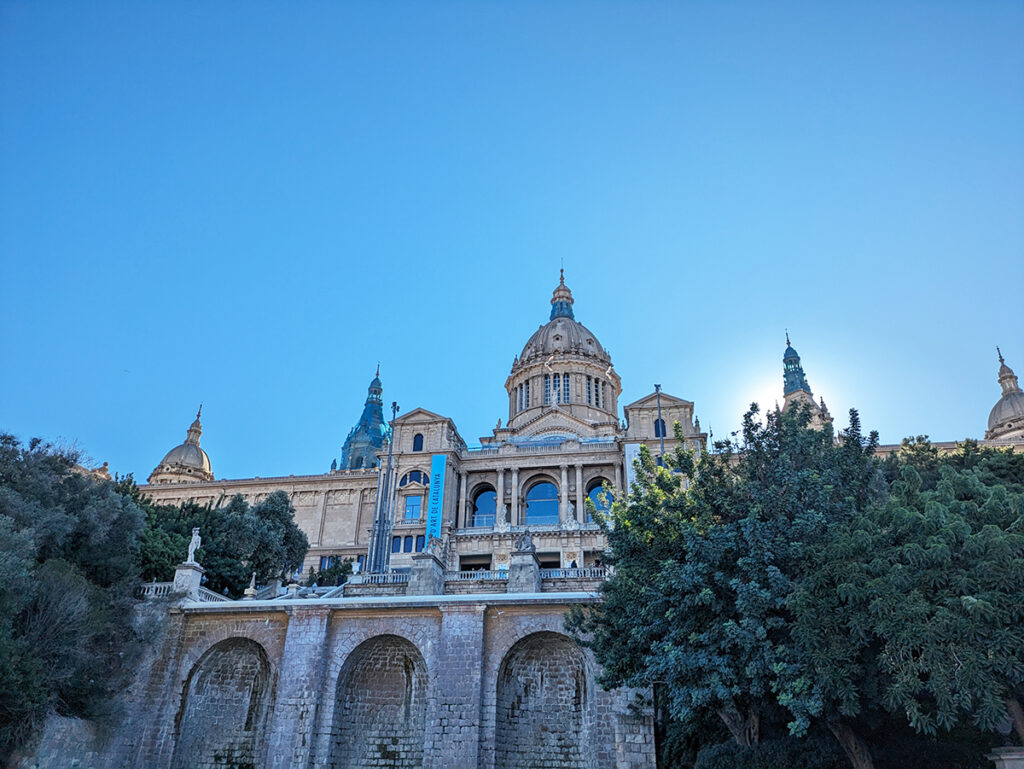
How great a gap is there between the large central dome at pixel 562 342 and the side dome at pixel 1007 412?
36.6 meters

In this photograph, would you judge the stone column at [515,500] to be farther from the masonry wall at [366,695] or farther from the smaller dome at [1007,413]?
the smaller dome at [1007,413]

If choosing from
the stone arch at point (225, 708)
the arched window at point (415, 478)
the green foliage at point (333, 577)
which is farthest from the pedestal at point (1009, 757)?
the arched window at point (415, 478)

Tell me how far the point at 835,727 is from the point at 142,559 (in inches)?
927

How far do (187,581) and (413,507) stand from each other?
1035 inches

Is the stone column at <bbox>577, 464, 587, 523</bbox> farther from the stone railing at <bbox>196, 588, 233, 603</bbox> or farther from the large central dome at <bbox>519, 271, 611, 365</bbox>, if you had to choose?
the stone railing at <bbox>196, 588, 233, 603</bbox>

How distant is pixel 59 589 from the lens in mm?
20578

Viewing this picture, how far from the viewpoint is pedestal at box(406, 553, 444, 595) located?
26.6 m

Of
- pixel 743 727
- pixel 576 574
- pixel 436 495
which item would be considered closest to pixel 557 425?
pixel 436 495

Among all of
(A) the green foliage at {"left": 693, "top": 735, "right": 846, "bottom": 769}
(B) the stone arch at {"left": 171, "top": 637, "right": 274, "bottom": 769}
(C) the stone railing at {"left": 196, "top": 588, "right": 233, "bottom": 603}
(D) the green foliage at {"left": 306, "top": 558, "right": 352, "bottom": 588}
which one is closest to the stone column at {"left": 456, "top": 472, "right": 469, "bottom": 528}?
(D) the green foliage at {"left": 306, "top": 558, "right": 352, "bottom": 588}

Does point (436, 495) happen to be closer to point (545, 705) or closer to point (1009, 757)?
point (545, 705)

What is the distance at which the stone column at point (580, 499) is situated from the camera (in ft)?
160

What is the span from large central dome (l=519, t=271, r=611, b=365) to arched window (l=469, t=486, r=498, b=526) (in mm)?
15793

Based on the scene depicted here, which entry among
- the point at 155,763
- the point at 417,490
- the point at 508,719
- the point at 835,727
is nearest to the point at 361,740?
the point at 508,719

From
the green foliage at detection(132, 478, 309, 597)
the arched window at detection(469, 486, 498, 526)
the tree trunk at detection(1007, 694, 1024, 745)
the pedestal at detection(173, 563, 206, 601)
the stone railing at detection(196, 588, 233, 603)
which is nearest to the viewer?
the tree trunk at detection(1007, 694, 1024, 745)
